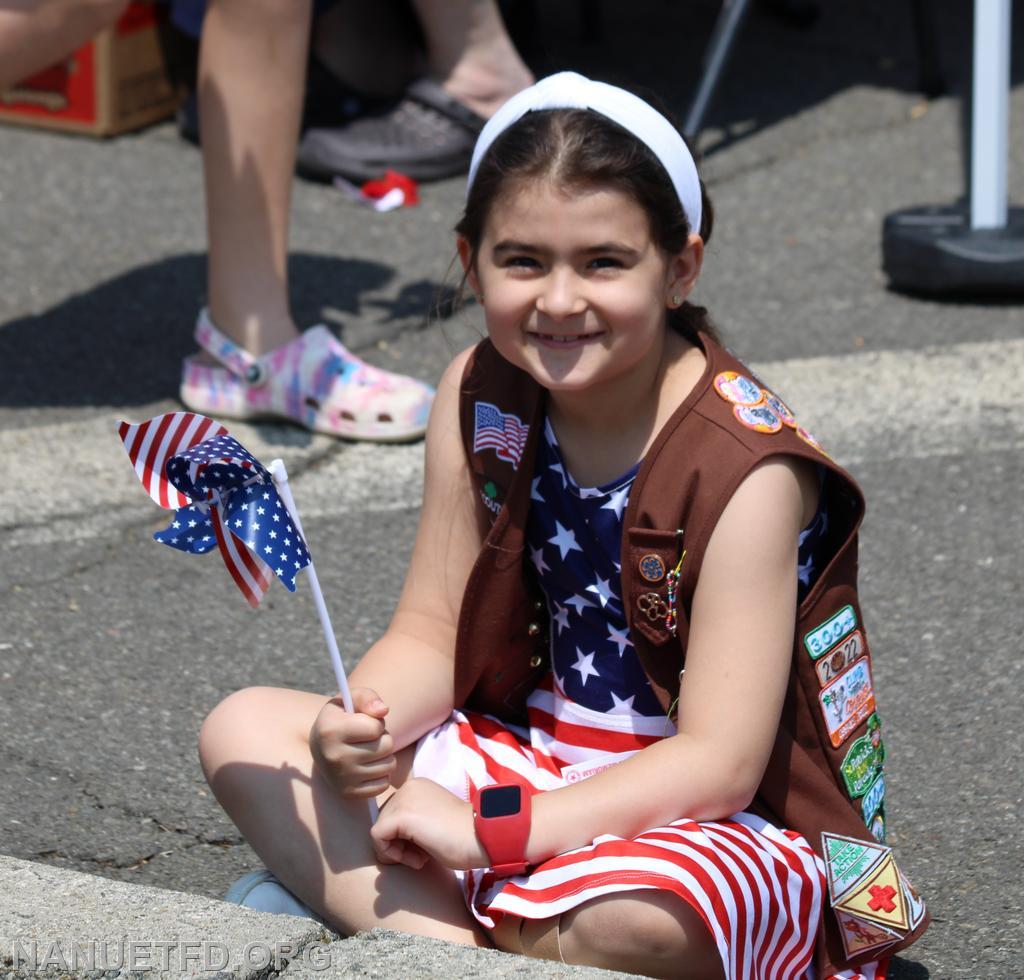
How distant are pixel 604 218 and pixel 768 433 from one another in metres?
0.29

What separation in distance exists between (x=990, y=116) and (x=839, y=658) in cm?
246

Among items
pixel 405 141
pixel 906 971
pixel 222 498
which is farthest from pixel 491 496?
pixel 405 141

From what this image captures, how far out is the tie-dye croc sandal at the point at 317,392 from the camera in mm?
3420

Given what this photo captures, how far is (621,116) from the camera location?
1947 mm

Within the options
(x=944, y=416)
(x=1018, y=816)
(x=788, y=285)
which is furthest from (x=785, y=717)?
(x=788, y=285)

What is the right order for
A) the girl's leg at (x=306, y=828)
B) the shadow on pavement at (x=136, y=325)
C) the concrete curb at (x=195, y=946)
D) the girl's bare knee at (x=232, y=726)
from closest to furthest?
the concrete curb at (x=195, y=946)
the girl's leg at (x=306, y=828)
the girl's bare knee at (x=232, y=726)
the shadow on pavement at (x=136, y=325)

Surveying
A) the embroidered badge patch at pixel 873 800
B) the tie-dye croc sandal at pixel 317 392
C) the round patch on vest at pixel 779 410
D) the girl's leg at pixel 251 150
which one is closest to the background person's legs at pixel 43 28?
the girl's leg at pixel 251 150

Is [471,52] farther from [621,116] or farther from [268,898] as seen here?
[268,898]

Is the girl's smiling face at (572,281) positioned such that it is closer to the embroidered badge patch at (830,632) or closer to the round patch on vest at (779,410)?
the round patch on vest at (779,410)

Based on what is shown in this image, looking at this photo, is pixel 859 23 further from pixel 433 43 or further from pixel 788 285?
pixel 788 285

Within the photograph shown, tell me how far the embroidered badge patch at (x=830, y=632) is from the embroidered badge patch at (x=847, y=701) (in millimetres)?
43

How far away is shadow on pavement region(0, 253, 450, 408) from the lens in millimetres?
3744

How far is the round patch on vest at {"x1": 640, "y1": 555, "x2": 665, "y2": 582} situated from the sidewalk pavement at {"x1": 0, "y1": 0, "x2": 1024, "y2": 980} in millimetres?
407

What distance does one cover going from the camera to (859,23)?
6598 mm
